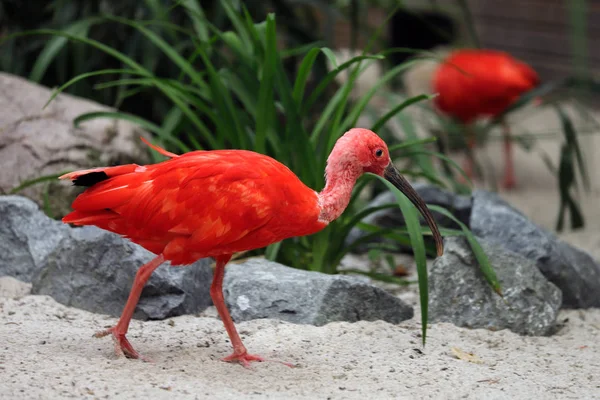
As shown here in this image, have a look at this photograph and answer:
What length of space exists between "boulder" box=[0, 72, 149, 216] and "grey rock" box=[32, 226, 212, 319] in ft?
2.03

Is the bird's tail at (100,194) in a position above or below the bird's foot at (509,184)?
above

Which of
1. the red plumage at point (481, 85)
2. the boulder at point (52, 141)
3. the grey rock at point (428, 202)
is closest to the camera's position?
the boulder at point (52, 141)

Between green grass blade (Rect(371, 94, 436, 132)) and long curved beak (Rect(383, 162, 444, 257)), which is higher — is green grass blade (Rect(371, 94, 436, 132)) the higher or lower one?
the higher one

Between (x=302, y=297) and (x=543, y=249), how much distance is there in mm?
1139

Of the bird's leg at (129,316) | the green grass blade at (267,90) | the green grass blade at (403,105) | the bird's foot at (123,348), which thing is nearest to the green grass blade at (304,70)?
the green grass blade at (267,90)

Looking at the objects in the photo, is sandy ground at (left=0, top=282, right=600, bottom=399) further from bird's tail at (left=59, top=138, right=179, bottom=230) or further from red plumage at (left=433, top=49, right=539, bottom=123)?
red plumage at (left=433, top=49, right=539, bottom=123)

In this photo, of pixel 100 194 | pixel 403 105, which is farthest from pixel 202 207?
pixel 403 105

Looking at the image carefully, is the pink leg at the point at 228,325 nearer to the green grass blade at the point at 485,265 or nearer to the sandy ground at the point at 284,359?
the sandy ground at the point at 284,359

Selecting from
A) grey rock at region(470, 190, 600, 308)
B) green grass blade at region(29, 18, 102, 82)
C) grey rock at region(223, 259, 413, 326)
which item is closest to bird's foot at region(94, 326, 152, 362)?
grey rock at region(223, 259, 413, 326)

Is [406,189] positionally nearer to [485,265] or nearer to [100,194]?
[485,265]

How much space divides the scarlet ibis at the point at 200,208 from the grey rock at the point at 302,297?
398 mm

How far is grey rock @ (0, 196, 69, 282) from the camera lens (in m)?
3.24

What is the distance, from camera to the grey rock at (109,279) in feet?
9.79

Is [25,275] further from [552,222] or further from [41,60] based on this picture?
[552,222]
